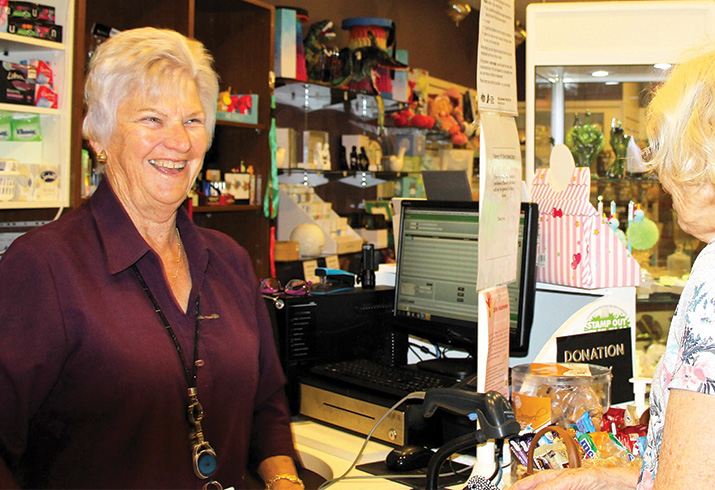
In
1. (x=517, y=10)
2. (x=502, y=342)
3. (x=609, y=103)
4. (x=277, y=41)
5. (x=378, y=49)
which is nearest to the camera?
(x=502, y=342)

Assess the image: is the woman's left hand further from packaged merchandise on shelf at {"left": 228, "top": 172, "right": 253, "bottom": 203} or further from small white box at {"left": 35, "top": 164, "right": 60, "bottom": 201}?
packaged merchandise on shelf at {"left": 228, "top": 172, "right": 253, "bottom": 203}

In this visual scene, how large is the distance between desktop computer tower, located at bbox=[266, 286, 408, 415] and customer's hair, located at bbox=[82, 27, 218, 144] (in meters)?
0.79

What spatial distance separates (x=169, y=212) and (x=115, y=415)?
1.55 feet

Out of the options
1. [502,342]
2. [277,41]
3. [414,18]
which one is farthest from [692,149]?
[414,18]

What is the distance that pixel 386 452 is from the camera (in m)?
1.85

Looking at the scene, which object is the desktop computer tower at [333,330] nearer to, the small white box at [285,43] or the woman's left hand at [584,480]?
the woman's left hand at [584,480]

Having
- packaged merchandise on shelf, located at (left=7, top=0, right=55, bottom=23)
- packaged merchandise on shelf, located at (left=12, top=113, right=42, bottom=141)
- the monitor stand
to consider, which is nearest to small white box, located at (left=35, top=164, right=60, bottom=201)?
packaged merchandise on shelf, located at (left=12, top=113, right=42, bottom=141)

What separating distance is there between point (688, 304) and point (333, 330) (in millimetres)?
1357

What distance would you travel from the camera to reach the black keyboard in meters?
1.93

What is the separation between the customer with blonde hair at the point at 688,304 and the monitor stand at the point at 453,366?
0.93 m

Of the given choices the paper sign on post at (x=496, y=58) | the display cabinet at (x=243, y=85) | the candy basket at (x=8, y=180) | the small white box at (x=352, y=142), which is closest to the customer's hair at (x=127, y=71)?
the paper sign on post at (x=496, y=58)

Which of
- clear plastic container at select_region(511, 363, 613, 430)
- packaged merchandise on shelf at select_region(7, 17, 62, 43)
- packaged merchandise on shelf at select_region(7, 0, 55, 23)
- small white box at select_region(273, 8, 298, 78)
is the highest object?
small white box at select_region(273, 8, 298, 78)

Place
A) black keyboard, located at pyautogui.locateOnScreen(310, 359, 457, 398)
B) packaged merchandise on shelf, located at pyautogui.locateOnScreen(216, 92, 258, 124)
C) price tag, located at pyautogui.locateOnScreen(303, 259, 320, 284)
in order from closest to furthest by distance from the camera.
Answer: black keyboard, located at pyautogui.locateOnScreen(310, 359, 457, 398)
packaged merchandise on shelf, located at pyautogui.locateOnScreen(216, 92, 258, 124)
price tag, located at pyautogui.locateOnScreen(303, 259, 320, 284)

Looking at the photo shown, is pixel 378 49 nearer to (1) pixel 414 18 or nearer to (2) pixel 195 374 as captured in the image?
(1) pixel 414 18
